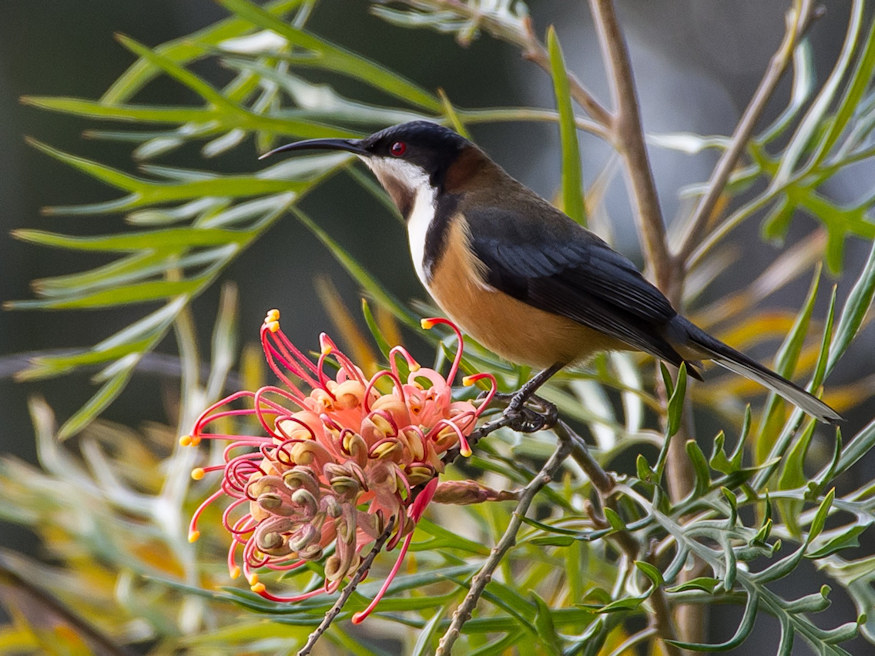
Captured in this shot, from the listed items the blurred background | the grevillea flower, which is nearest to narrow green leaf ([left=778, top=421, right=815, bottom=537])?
the grevillea flower

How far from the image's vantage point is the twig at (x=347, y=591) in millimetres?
870

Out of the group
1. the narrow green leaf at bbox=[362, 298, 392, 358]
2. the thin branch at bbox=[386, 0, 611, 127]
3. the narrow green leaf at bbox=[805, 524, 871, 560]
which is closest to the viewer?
the narrow green leaf at bbox=[805, 524, 871, 560]

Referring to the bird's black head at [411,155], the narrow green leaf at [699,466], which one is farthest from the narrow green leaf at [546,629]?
the bird's black head at [411,155]

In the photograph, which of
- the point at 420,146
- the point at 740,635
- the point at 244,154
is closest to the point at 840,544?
the point at 740,635

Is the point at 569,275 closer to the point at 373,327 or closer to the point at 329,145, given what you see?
the point at 329,145

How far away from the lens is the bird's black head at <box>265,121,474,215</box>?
190 centimetres

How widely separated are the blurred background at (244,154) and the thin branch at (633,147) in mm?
5083

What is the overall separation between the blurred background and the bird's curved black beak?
478 cm

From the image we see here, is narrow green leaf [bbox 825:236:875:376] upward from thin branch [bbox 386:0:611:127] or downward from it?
downward

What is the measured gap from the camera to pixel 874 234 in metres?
1.68

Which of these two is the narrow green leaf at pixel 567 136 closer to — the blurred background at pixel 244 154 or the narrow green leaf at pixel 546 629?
the narrow green leaf at pixel 546 629

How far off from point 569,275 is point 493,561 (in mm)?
859

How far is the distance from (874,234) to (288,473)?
118 cm

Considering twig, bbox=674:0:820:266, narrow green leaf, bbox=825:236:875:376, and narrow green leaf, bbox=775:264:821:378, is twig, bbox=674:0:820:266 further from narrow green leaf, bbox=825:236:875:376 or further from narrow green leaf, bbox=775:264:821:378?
narrow green leaf, bbox=825:236:875:376
